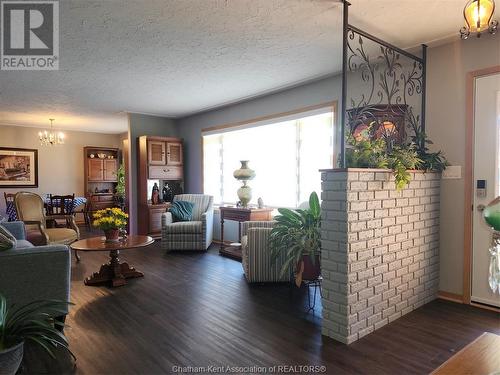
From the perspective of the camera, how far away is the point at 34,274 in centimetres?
241

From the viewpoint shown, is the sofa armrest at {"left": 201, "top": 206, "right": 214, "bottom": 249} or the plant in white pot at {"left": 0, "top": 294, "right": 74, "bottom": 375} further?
the sofa armrest at {"left": 201, "top": 206, "right": 214, "bottom": 249}

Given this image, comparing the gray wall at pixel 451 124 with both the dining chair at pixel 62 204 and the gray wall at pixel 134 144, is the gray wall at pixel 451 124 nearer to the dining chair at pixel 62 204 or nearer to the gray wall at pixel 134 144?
the gray wall at pixel 134 144

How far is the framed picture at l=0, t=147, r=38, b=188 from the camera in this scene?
7500 millimetres

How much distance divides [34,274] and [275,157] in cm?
361

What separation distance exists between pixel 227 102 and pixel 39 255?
3896 millimetres

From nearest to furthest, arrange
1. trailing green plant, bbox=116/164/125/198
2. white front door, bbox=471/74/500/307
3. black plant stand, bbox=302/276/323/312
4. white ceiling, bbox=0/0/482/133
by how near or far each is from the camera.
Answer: white ceiling, bbox=0/0/482/133 → white front door, bbox=471/74/500/307 → black plant stand, bbox=302/276/323/312 → trailing green plant, bbox=116/164/125/198

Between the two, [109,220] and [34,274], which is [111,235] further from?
[34,274]

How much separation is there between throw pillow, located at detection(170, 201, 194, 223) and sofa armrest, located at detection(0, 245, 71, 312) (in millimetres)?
3044

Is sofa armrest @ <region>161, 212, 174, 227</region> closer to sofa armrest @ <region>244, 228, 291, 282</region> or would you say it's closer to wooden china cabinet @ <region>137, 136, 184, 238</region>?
wooden china cabinet @ <region>137, 136, 184, 238</region>

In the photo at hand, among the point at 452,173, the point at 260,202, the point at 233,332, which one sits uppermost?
the point at 452,173

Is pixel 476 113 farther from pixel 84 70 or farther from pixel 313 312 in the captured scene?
pixel 84 70

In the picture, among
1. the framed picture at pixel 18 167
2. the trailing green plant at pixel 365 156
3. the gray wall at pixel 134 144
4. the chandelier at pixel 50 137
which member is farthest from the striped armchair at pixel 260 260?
the framed picture at pixel 18 167

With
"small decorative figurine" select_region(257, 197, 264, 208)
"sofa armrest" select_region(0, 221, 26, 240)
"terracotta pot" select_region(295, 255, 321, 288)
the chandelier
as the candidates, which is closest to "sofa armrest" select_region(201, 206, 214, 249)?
"small decorative figurine" select_region(257, 197, 264, 208)

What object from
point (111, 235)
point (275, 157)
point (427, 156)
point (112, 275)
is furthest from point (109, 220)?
point (427, 156)
